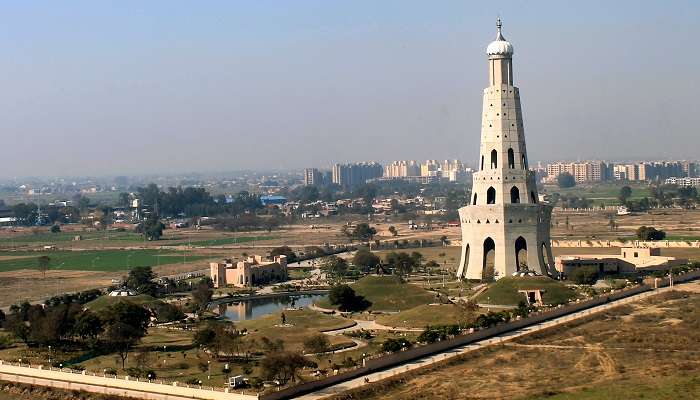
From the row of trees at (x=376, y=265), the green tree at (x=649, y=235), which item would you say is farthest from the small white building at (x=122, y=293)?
the green tree at (x=649, y=235)

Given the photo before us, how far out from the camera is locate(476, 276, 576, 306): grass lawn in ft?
194

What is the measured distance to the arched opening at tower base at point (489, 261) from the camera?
68.2 meters

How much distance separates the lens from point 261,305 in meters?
65.8

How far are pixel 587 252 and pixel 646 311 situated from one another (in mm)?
35494

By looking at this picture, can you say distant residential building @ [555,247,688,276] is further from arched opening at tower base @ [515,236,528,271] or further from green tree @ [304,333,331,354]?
green tree @ [304,333,331,354]

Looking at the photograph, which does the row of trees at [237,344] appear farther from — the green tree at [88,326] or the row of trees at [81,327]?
the green tree at [88,326]

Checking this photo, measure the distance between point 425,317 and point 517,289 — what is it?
970 centimetres

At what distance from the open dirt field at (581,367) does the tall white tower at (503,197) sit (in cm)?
1776

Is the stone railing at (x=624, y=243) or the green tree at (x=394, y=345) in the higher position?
the green tree at (x=394, y=345)

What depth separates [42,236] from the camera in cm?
13762

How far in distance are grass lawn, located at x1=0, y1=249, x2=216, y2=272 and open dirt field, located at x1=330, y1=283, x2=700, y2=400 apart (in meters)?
51.2

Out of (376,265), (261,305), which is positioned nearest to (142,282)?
(261,305)

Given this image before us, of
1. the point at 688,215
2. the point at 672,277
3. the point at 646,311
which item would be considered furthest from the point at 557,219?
the point at 646,311

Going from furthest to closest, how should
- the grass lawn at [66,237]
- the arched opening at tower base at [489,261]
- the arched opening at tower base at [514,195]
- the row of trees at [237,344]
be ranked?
1. the grass lawn at [66,237]
2. the arched opening at tower base at [514,195]
3. the arched opening at tower base at [489,261]
4. the row of trees at [237,344]
